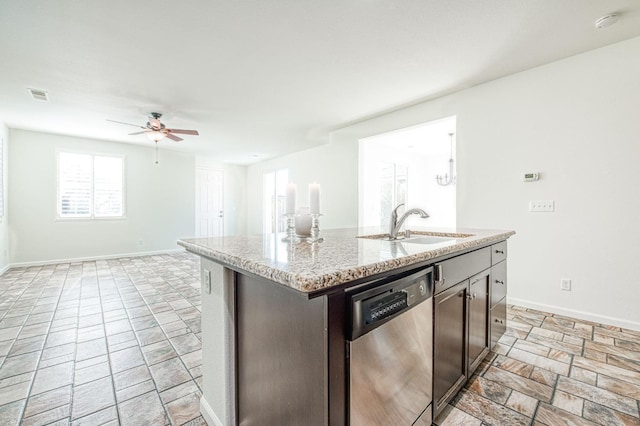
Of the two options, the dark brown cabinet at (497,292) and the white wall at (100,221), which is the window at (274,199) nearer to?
the white wall at (100,221)

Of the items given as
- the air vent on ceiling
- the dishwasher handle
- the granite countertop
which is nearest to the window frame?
the air vent on ceiling

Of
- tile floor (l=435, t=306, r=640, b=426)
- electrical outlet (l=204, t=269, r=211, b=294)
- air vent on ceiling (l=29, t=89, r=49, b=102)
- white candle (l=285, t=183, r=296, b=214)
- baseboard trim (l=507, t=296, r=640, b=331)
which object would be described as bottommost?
tile floor (l=435, t=306, r=640, b=426)

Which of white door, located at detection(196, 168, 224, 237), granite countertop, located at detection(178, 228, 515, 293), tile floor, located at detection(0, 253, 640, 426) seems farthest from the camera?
white door, located at detection(196, 168, 224, 237)

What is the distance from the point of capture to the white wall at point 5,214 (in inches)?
175

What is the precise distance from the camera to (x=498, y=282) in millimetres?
2014

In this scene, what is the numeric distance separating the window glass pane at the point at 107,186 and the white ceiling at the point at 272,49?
1.69 metres

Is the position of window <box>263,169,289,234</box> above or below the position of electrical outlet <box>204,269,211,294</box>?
above

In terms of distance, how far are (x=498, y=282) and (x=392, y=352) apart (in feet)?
4.85

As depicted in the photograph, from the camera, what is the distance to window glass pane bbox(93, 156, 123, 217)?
570cm

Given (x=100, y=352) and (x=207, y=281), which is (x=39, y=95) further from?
(x=207, y=281)

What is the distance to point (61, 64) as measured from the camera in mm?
2723

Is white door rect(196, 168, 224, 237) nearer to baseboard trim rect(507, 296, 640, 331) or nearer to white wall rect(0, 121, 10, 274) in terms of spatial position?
white wall rect(0, 121, 10, 274)

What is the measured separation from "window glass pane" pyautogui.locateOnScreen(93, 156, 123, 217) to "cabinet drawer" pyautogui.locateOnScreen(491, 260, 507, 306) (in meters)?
6.89

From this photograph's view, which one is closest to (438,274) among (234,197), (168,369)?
(168,369)
